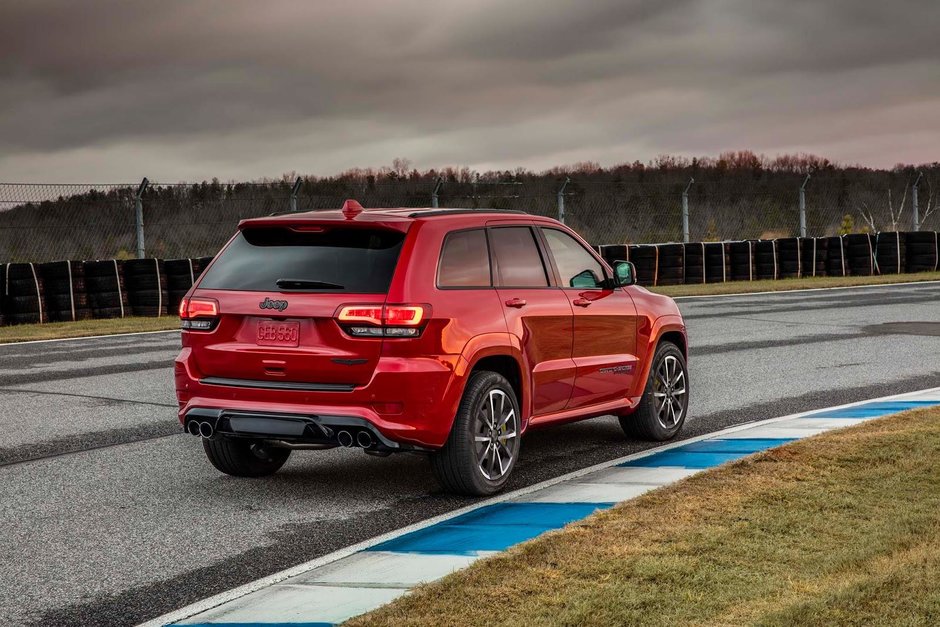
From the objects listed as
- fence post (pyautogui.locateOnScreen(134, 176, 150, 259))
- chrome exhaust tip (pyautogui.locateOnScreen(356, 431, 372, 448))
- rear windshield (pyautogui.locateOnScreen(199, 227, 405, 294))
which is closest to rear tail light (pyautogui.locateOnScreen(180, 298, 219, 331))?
rear windshield (pyautogui.locateOnScreen(199, 227, 405, 294))

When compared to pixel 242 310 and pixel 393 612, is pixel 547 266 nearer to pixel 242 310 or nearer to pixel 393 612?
pixel 242 310

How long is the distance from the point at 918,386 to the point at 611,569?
7.63m

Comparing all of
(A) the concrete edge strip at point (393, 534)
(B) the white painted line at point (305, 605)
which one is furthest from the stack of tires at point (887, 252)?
(B) the white painted line at point (305, 605)

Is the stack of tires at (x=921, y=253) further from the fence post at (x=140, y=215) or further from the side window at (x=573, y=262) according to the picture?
the side window at (x=573, y=262)

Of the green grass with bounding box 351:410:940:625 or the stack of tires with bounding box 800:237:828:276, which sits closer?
the green grass with bounding box 351:410:940:625

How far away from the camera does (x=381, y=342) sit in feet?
22.0

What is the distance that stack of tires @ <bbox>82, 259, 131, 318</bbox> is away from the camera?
2139 cm

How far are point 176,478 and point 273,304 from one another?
5.45 ft

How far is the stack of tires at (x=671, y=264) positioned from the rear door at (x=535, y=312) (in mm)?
22488

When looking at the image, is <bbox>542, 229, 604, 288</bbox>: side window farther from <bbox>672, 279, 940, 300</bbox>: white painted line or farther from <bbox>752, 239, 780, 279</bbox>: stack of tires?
<bbox>752, 239, 780, 279</bbox>: stack of tires

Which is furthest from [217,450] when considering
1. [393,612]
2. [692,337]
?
[692,337]

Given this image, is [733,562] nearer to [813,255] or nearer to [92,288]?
[92,288]

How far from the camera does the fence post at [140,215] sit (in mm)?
23234

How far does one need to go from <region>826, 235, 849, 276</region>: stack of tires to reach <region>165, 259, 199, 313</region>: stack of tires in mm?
18577
